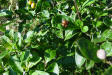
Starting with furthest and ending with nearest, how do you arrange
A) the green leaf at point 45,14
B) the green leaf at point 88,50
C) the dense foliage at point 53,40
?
the green leaf at point 45,14 → the dense foliage at point 53,40 → the green leaf at point 88,50

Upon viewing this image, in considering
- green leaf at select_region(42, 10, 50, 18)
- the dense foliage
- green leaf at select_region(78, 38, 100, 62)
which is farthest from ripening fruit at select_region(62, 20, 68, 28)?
green leaf at select_region(78, 38, 100, 62)

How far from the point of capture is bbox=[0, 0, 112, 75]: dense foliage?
2.81 ft

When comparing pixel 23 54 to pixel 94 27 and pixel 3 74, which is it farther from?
pixel 94 27

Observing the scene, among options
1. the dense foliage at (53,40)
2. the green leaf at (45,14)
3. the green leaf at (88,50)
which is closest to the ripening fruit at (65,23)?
the dense foliage at (53,40)

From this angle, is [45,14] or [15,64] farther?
[45,14]

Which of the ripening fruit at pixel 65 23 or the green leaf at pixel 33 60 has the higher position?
the ripening fruit at pixel 65 23

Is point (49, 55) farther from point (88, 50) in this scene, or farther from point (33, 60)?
point (88, 50)

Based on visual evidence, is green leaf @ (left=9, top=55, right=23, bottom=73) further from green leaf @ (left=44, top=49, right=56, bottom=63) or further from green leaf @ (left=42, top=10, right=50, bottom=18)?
green leaf @ (left=42, top=10, right=50, bottom=18)

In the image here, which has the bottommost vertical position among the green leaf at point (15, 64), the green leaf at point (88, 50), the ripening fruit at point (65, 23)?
the green leaf at point (15, 64)

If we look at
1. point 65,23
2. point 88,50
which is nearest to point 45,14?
point 65,23

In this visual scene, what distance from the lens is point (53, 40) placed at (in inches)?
44.6

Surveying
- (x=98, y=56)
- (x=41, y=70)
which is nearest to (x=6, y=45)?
(x=41, y=70)

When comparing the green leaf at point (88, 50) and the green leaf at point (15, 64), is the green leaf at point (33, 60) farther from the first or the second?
the green leaf at point (88, 50)

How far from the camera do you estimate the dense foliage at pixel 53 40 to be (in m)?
0.86
